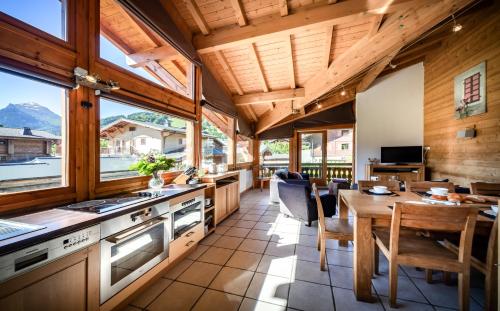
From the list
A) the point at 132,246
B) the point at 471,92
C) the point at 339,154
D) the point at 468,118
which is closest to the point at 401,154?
the point at 468,118

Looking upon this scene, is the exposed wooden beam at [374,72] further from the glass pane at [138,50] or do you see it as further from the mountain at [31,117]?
the mountain at [31,117]

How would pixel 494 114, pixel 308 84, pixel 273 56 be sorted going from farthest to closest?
pixel 308 84, pixel 273 56, pixel 494 114

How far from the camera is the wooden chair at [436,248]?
1354mm

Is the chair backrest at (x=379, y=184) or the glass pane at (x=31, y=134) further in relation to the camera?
the chair backrest at (x=379, y=184)

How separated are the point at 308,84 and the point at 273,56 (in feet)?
3.79

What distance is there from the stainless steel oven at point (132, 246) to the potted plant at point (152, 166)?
0.42 m

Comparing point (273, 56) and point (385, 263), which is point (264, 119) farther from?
point (385, 263)

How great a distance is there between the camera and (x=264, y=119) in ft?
20.6

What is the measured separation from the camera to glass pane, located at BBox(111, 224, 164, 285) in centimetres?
146

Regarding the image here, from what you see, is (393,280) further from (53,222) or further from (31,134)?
(31,134)

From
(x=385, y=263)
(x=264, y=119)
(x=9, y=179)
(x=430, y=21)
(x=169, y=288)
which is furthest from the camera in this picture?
(x=264, y=119)

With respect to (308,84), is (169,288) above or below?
below

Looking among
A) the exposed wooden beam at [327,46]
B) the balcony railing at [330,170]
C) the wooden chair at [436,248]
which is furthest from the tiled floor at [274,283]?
the balcony railing at [330,170]

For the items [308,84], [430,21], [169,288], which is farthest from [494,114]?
[169,288]
